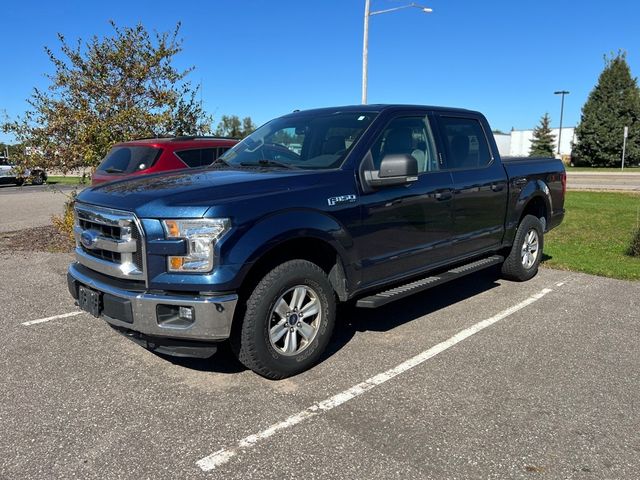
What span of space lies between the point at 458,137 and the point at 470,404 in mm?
2916

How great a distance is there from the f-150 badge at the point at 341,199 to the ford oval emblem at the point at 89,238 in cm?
167

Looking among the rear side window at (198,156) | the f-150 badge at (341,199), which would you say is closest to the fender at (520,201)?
the f-150 badge at (341,199)

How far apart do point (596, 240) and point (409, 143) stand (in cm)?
618

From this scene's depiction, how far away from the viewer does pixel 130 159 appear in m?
7.96

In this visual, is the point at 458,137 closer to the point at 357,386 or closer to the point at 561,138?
the point at 357,386

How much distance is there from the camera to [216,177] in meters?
3.90

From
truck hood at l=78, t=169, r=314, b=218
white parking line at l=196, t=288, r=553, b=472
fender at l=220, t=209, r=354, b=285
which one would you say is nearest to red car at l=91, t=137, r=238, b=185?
truck hood at l=78, t=169, r=314, b=218

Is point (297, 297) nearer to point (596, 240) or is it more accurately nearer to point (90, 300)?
point (90, 300)

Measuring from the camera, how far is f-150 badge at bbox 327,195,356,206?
152 inches

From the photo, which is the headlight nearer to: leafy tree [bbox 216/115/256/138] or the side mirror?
the side mirror

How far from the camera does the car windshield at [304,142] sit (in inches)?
170

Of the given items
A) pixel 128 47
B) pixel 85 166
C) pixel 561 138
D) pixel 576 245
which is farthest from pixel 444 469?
pixel 561 138

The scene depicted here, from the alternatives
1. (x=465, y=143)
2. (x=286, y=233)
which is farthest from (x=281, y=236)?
(x=465, y=143)

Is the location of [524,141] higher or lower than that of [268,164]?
higher
